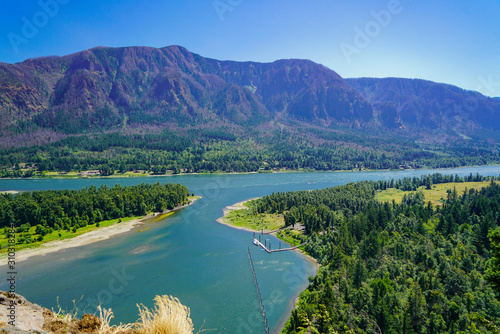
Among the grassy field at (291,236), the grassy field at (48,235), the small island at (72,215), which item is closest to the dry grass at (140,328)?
the grassy field at (291,236)

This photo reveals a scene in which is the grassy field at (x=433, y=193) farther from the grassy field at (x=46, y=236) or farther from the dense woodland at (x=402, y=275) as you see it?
the grassy field at (x=46, y=236)

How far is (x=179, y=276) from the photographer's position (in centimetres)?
4856

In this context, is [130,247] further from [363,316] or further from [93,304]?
[363,316]

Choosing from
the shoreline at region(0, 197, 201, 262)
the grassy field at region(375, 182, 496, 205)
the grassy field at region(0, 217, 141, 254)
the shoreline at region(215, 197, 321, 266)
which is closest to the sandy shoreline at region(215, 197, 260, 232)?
the shoreline at region(215, 197, 321, 266)

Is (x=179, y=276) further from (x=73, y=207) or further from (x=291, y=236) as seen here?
(x=73, y=207)

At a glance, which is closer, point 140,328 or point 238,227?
point 140,328

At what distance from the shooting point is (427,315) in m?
35.2

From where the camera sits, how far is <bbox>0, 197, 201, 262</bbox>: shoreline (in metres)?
56.9

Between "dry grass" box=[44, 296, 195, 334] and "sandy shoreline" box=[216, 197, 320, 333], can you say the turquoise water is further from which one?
"dry grass" box=[44, 296, 195, 334]

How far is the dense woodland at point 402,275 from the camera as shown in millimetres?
32562

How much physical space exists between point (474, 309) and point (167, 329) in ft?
141

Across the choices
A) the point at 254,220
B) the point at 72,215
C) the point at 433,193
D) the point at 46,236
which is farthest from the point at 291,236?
the point at 433,193

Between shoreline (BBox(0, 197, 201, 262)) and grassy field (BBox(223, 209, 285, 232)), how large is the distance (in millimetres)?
25708

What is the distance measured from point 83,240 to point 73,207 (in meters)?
16.5
